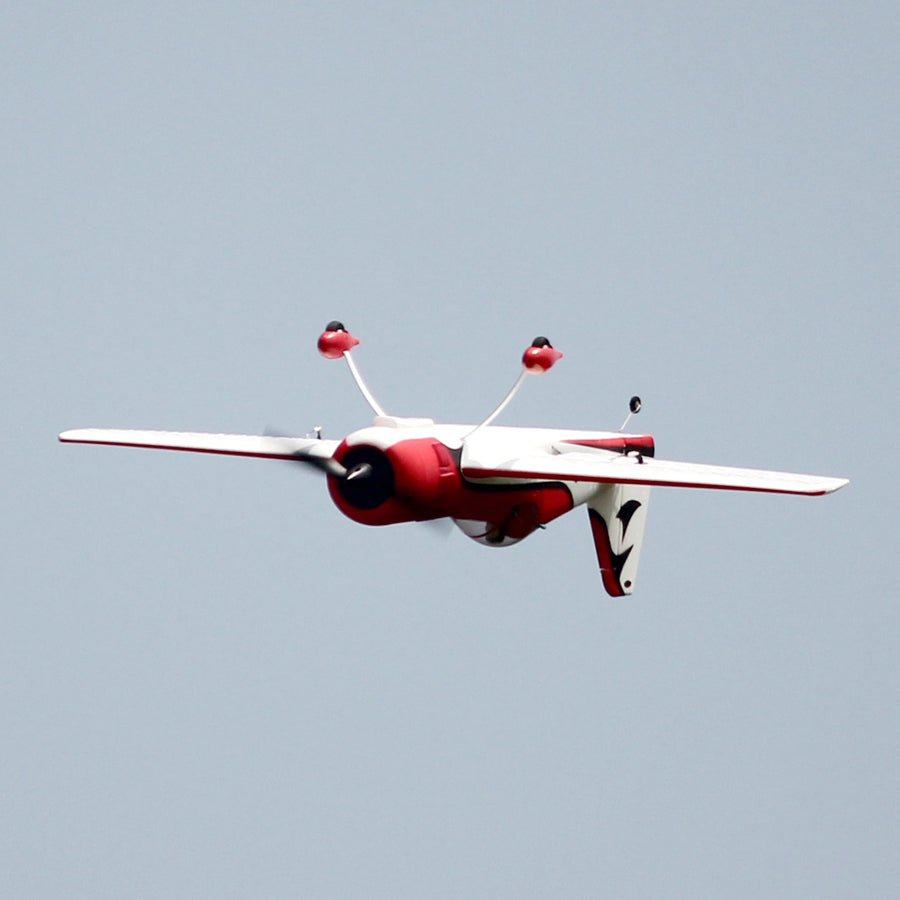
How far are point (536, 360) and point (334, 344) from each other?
4.50 feet

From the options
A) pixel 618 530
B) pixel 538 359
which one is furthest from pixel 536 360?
pixel 618 530

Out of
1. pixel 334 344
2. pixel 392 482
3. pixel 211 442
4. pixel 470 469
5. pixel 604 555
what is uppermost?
pixel 334 344

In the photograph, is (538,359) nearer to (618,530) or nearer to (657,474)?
(657,474)

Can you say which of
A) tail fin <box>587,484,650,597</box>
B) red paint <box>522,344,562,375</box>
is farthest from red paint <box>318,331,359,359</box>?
tail fin <box>587,484,650,597</box>

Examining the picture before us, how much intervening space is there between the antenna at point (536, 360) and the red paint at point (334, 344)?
3.47ft

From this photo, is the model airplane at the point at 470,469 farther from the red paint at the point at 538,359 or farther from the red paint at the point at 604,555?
the red paint at the point at 604,555

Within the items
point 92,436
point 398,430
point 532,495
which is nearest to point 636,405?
point 532,495

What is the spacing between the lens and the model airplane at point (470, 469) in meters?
11.3

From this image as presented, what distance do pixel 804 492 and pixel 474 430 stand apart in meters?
2.13

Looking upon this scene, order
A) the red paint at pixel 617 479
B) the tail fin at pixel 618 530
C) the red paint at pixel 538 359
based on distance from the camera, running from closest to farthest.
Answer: the red paint at pixel 617 479 → the red paint at pixel 538 359 → the tail fin at pixel 618 530

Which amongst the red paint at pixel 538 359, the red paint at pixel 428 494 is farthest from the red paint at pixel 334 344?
the red paint at pixel 538 359

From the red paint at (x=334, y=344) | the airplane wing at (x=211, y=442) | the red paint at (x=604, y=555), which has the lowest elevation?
the red paint at (x=604, y=555)

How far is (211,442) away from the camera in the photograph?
42.1 feet

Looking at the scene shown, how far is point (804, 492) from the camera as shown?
11.1m
